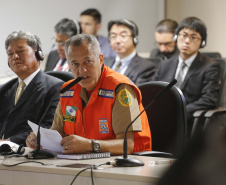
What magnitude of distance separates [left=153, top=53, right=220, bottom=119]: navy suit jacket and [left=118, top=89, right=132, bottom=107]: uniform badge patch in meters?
1.55

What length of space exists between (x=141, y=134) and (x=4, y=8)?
3.18 meters

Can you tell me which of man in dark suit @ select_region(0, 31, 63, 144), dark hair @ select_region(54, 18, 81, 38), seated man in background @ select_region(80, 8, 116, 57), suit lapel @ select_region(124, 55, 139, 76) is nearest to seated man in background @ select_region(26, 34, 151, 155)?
man in dark suit @ select_region(0, 31, 63, 144)

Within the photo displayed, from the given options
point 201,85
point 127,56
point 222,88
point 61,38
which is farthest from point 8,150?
point 61,38

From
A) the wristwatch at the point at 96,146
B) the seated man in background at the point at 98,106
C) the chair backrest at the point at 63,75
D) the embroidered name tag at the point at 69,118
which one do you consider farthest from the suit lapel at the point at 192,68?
the wristwatch at the point at 96,146

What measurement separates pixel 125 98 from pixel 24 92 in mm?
848

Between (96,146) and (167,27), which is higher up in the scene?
(167,27)

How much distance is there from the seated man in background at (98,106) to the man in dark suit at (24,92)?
34 cm

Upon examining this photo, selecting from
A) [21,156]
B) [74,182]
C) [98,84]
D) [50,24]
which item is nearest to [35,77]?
[98,84]

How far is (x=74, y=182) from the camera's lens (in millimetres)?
1397

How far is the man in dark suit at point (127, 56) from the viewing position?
12.9ft

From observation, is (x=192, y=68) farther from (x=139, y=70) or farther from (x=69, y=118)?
(x=69, y=118)

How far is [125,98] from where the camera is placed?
1.87 meters

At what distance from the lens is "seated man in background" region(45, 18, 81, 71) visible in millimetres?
4426

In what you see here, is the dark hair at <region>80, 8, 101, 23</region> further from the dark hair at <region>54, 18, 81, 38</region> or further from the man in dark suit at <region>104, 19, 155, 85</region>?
the man in dark suit at <region>104, 19, 155, 85</region>
